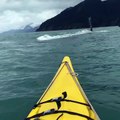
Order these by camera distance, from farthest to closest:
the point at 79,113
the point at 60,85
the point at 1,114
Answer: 1. the point at 1,114
2. the point at 60,85
3. the point at 79,113

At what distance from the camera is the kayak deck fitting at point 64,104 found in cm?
830

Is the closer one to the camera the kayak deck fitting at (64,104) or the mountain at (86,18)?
the kayak deck fitting at (64,104)

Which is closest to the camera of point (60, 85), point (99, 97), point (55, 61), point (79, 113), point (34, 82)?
point (79, 113)

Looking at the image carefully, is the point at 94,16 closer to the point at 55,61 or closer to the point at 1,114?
the point at 55,61

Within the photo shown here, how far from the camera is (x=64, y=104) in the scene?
897 cm

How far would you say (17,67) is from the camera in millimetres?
21500

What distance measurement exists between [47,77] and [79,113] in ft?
28.7

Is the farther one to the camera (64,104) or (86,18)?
(86,18)

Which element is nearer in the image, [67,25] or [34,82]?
[34,82]

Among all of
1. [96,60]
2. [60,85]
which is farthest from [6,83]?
[96,60]

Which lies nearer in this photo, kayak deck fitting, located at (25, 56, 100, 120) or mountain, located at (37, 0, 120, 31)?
kayak deck fitting, located at (25, 56, 100, 120)

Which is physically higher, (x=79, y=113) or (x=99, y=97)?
(x=79, y=113)

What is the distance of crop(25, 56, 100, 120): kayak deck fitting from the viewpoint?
27.2 feet

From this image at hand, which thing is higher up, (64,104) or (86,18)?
(86,18)
